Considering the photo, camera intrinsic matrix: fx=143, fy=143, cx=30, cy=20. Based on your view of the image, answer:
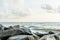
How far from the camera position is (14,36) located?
2.17 metres

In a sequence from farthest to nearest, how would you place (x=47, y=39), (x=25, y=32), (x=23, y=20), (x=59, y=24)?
1. (x=23, y=20)
2. (x=59, y=24)
3. (x=25, y=32)
4. (x=47, y=39)

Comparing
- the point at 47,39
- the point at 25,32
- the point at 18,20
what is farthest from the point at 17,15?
the point at 47,39

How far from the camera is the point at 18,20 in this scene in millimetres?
6164

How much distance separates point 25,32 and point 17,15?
12.9ft

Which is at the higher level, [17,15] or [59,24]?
[17,15]

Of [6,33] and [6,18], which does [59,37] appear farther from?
[6,18]

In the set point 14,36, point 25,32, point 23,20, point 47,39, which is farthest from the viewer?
point 23,20

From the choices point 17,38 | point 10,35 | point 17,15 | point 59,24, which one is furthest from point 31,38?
point 17,15

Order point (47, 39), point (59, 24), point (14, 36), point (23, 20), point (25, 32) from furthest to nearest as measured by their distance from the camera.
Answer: point (23, 20) < point (59, 24) < point (25, 32) < point (14, 36) < point (47, 39)

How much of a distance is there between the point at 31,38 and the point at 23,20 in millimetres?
3982

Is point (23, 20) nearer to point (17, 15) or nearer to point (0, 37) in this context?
point (17, 15)

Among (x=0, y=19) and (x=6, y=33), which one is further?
(x=0, y=19)

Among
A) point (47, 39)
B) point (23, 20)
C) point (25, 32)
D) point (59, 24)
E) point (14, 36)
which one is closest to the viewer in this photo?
point (47, 39)

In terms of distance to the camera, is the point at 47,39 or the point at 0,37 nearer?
the point at 47,39
